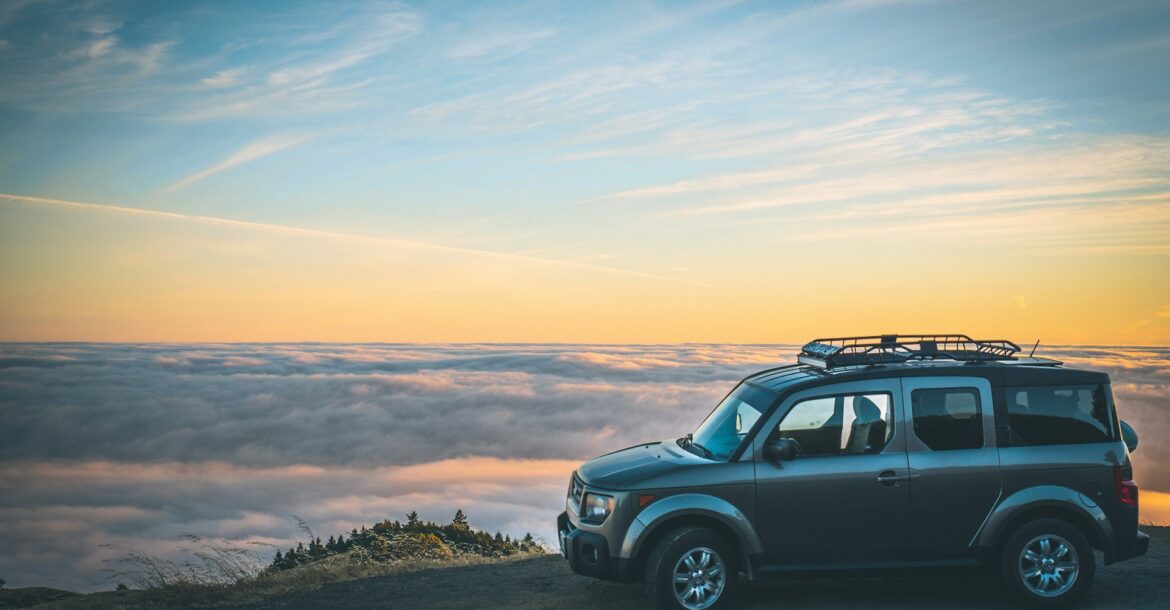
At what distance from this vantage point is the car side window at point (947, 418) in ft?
26.5

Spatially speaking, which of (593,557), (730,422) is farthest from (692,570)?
(730,422)

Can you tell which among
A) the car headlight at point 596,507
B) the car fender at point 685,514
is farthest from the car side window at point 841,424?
the car headlight at point 596,507

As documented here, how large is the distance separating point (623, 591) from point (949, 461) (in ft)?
11.2

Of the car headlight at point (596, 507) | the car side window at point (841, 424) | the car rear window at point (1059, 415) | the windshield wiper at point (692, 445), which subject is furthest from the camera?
the windshield wiper at point (692, 445)

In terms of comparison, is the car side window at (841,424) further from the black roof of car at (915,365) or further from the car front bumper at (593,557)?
the car front bumper at (593,557)

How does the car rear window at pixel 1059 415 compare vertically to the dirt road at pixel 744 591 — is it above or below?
above

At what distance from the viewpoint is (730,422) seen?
8.60 m

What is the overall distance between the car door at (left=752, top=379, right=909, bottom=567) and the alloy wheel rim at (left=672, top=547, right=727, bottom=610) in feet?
1.56

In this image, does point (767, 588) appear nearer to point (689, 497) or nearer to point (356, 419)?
point (689, 497)

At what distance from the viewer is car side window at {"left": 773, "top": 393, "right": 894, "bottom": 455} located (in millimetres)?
8000

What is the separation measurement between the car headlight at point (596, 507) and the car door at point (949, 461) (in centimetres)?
266

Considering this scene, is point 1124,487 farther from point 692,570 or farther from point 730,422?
point 692,570

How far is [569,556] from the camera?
26.9 ft

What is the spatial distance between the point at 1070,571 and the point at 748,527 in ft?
9.77
